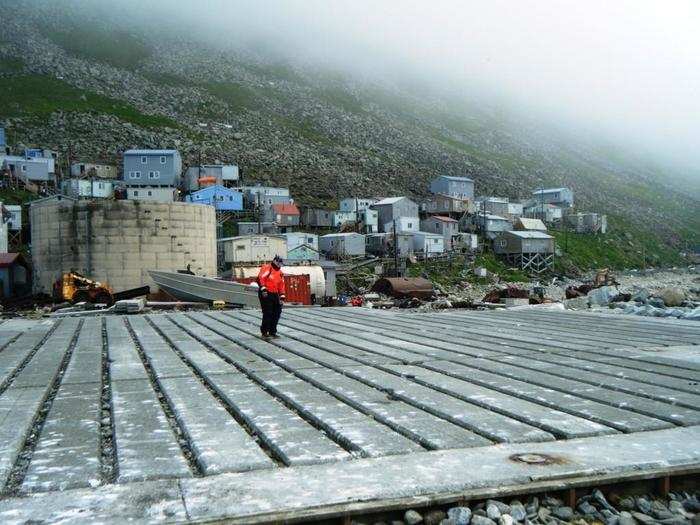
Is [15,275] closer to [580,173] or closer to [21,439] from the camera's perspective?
[21,439]

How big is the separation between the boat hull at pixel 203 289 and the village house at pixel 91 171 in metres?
55.1

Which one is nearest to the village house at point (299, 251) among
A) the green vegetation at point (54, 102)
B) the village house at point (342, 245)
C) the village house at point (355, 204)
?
the village house at point (342, 245)

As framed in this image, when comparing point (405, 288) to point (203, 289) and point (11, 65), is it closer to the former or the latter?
point (203, 289)

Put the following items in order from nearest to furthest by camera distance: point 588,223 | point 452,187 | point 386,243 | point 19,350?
point 19,350, point 386,243, point 452,187, point 588,223

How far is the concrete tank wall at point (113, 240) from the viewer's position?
31750 mm

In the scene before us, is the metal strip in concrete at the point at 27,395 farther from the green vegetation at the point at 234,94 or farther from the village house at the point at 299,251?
the green vegetation at the point at 234,94

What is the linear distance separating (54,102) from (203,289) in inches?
3585

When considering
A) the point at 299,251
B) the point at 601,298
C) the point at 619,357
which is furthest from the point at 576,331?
the point at 299,251

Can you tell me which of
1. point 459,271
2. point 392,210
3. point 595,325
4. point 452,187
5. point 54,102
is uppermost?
point 54,102

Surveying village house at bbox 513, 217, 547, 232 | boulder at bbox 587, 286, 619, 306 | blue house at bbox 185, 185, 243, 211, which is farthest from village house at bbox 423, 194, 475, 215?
boulder at bbox 587, 286, 619, 306

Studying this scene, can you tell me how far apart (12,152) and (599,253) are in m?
89.9

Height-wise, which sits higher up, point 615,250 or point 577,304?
point 615,250

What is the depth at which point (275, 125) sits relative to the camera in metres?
120

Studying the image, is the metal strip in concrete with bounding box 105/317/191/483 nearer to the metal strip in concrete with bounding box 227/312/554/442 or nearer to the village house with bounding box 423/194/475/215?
the metal strip in concrete with bounding box 227/312/554/442
